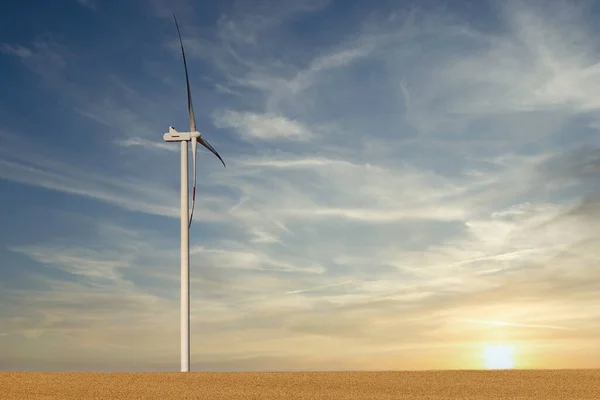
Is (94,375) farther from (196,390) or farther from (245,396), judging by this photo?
(245,396)

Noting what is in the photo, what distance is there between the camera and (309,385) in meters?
32.8

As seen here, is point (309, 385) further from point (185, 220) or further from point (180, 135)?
point (180, 135)

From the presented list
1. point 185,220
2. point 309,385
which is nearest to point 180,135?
point 185,220

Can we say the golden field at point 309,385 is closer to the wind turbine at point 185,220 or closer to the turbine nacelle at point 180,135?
the wind turbine at point 185,220

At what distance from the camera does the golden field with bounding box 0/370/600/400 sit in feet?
100.0

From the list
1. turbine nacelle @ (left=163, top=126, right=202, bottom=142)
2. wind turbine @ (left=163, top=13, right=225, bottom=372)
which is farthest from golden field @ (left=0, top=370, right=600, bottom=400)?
turbine nacelle @ (left=163, top=126, right=202, bottom=142)

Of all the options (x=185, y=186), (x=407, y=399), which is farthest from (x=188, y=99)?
(x=407, y=399)

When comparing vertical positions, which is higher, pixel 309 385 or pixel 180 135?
pixel 180 135

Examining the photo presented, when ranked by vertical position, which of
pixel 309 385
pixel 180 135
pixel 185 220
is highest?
pixel 180 135

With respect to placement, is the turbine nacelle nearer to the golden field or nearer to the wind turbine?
the wind turbine

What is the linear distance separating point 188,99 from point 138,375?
1794 cm

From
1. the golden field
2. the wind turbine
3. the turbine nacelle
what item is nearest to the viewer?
the golden field

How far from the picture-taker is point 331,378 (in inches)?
1361

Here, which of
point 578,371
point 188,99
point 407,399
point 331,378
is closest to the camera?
point 407,399
